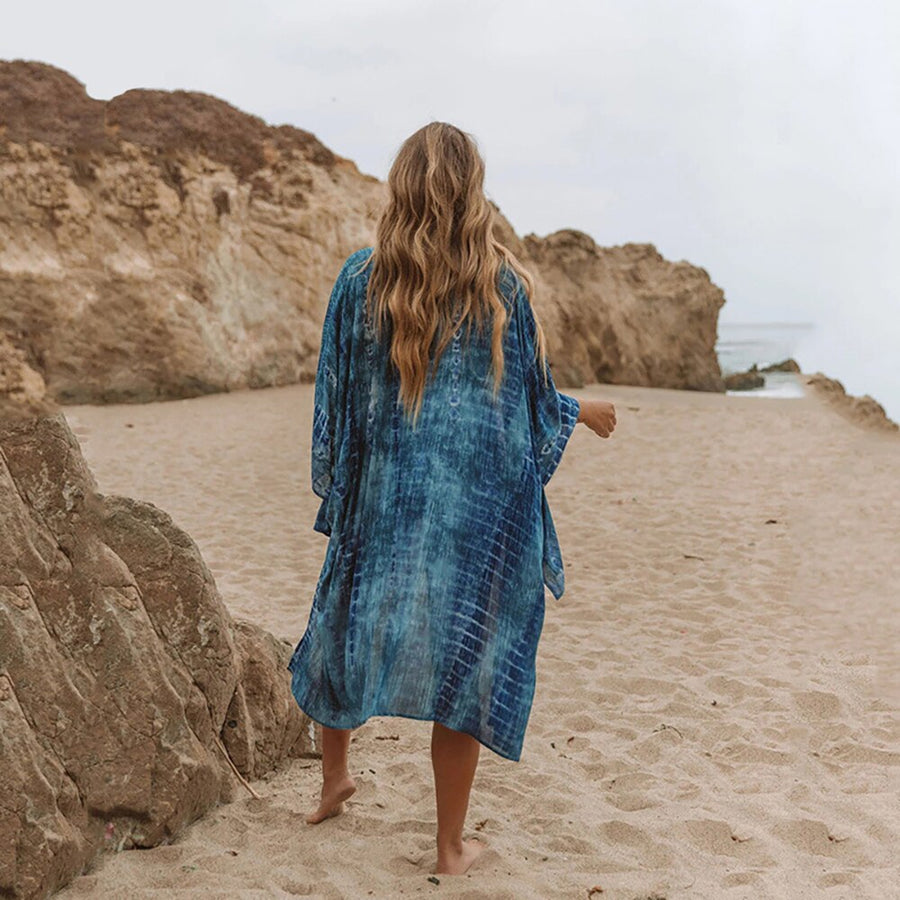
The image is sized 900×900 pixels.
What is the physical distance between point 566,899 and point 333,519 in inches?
47.1

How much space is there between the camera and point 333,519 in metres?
2.93

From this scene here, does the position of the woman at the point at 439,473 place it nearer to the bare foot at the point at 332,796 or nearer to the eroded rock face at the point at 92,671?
the bare foot at the point at 332,796

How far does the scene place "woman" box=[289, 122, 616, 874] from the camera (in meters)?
2.75

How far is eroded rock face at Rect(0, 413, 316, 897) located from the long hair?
3.41 feet

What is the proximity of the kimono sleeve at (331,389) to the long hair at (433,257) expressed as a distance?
0.47 ft

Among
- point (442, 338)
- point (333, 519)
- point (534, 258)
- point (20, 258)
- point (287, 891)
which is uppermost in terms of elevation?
point (534, 258)

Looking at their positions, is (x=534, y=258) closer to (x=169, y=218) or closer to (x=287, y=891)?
(x=169, y=218)

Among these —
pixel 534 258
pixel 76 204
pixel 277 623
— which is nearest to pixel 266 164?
pixel 76 204

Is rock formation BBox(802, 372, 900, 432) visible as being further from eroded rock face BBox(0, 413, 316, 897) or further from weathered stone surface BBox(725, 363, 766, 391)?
eroded rock face BBox(0, 413, 316, 897)

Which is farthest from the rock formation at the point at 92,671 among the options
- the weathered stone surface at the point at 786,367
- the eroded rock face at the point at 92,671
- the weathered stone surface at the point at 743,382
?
the weathered stone surface at the point at 786,367

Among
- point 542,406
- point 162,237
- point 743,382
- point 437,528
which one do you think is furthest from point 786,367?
point 437,528

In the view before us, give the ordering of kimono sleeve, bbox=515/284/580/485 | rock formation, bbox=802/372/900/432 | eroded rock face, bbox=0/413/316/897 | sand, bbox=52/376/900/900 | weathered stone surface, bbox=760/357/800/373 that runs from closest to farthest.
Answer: eroded rock face, bbox=0/413/316/897, kimono sleeve, bbox=515/284/580/485, sand, bbox=52/376/900/900, rock formation, bbox=802/372/900/432, weathered stone surface, bbox=760/357/800/373

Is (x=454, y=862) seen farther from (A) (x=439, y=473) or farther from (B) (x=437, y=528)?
(A) (x=439, y=473)

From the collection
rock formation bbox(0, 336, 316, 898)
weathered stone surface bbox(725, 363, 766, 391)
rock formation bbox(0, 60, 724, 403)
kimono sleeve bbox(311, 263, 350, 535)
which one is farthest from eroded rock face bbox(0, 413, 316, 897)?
weathered stone surface bbox(725, 363, 766, 391)
